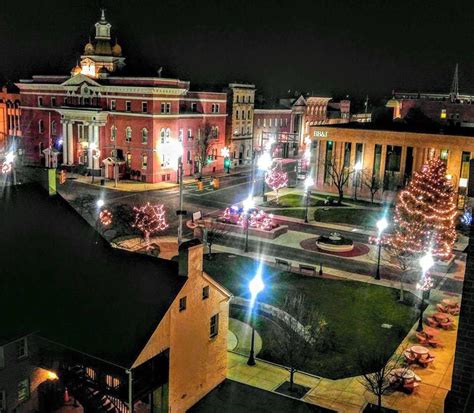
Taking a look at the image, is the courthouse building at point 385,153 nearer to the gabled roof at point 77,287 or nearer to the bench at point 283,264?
the bench at point 283,264

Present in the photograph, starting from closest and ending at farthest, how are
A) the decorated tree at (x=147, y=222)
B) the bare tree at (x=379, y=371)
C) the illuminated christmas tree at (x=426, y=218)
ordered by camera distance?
the bare tree at (x=379, y=371), the illuminated christmas tree at (x=426, y=218), the decorated tree at (x=147, y=222)

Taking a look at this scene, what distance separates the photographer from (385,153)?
67.6 metres

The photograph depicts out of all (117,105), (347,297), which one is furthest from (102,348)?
(117,105)

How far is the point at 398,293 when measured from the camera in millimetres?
36438

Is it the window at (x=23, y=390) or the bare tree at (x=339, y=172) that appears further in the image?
the bare tree at (x=339, y=172)

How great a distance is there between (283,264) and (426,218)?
1165 cm

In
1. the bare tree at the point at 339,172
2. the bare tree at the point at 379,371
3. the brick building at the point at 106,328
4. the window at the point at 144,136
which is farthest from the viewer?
the window at the point at 144,136

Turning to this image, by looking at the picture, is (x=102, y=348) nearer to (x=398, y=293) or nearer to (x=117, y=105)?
(x=398, y=293)

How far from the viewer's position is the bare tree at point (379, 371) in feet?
74.7

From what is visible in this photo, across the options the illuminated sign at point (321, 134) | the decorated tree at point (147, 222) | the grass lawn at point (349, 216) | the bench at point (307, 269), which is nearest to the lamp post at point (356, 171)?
the illuminated sign at point (321, 134)

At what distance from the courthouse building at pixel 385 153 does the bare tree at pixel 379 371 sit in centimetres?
3847

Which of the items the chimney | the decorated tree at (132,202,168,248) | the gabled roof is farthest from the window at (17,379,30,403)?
the decorated tree at (132,202,168,248)

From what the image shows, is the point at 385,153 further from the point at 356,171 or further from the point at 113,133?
the point at 113,133

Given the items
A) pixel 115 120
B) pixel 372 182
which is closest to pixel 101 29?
pixel 115 120
